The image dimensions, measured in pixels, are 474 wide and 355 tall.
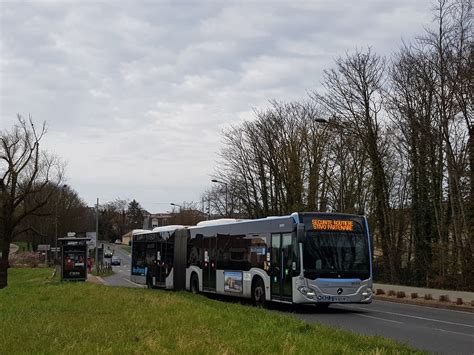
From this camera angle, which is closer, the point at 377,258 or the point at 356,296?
the point at 356,296

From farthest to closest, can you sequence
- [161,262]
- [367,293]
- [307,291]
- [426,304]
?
1. [161,262]
2. [426,304]
3. [367,293]
4. [307,291]

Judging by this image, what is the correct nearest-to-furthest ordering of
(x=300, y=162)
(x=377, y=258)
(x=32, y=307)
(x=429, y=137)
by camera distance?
(x=32, y=307), (x=429, y=137), (x=377, y=258), (x=300, y=162)

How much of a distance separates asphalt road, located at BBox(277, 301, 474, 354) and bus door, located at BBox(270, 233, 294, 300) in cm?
90

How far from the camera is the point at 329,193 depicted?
48688 mm

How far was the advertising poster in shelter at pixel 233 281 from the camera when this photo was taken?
22.3 meters

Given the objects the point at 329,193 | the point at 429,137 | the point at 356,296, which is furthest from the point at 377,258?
the point at 356,296

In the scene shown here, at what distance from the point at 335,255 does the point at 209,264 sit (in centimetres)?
745

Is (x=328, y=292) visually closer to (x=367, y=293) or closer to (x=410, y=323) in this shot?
(x=367, y=293)

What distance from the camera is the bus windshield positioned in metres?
18.7

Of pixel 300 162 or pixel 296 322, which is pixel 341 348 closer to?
pixel 296 322

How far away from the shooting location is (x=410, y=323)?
664 inches

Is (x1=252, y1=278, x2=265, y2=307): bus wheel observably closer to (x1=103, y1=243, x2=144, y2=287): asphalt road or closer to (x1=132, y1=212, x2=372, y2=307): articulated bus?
(x1=132, y1=212, x2=372, y2=307): articulated bus

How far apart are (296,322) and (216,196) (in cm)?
6384

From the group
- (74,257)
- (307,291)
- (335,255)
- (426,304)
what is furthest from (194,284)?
(74,257)
